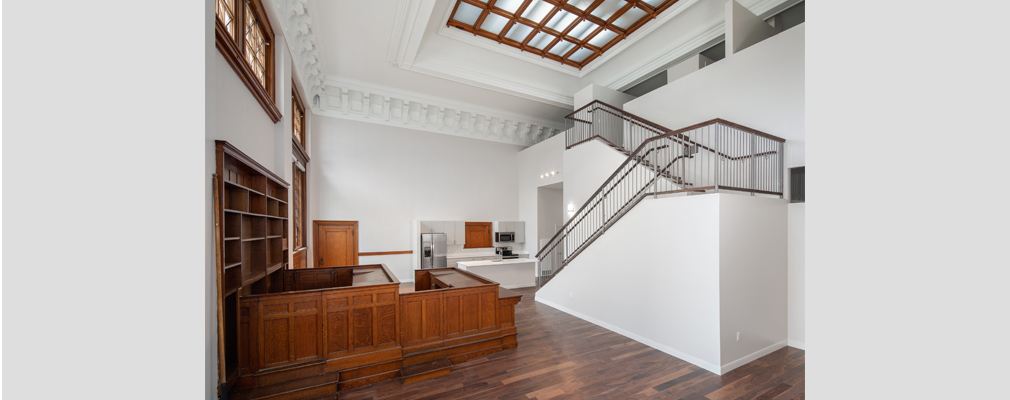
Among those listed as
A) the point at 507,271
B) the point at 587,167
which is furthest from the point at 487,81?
the point at 507,271

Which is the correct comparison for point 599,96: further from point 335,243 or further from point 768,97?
point 335,243

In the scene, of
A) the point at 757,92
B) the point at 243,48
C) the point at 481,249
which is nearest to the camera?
the point at 243,48

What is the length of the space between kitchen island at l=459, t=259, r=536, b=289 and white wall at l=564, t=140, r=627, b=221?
177cm

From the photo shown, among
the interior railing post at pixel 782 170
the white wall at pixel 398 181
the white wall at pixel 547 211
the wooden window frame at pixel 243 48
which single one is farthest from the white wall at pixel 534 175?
the wooden window frame at pixel 243 48

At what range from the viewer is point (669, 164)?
4801mm

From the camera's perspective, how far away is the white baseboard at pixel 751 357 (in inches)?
159

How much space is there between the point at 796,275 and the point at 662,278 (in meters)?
2.06

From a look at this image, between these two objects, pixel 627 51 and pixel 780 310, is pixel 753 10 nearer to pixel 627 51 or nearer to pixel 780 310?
pixel 627 51

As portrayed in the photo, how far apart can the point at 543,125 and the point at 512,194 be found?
2.70 meters

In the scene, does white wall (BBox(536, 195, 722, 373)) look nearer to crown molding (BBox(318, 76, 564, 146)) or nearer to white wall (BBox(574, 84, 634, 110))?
white wall (BBox(574, 84, 634, 110))

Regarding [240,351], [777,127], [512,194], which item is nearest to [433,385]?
[240,351]

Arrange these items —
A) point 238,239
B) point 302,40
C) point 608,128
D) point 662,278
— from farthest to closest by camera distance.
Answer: point 608,128, point 302,40, point 662,278, point 238,239

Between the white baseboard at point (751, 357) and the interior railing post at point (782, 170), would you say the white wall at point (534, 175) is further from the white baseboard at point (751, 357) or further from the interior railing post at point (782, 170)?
the white baseboard at point (751, 357)

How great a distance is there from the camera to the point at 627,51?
8.66 m
